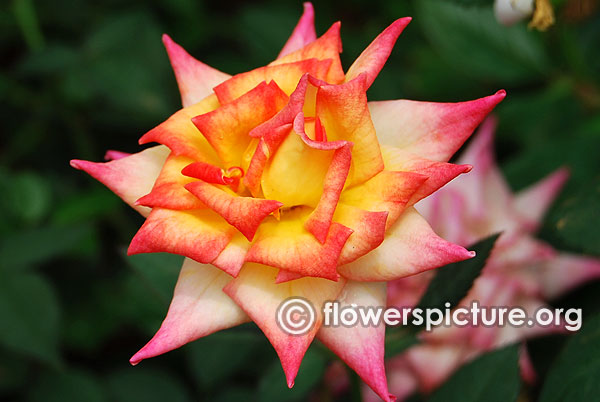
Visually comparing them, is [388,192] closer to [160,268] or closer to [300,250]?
[300,250]

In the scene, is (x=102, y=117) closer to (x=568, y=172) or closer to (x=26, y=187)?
(x=26, y=187)

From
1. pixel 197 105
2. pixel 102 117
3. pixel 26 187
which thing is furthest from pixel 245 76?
pixel 102 117

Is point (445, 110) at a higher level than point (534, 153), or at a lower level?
higher

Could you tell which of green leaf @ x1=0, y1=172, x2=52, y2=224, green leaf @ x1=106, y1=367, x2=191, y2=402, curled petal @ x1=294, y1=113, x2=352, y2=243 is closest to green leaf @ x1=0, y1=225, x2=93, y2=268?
green leaf @ x1=0, y1=172, x2=52, y2=224

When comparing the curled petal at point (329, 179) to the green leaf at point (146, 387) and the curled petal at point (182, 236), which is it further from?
the green leaf at point (146, 387)

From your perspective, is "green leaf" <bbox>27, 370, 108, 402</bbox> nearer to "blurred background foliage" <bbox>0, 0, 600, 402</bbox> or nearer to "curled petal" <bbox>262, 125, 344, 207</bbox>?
"blurred background foliage" <bbox>0, 0, 600, 402</bbox>

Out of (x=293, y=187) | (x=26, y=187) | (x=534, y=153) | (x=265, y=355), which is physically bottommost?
(x=265, y=355)
